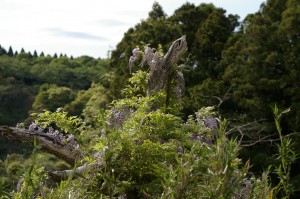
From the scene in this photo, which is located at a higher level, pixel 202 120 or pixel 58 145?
pixel 202 120

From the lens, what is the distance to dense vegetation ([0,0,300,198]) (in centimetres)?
374

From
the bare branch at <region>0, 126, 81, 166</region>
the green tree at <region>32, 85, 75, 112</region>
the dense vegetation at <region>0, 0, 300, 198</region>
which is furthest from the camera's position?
the green tree at <region>32, 85, 75, 112</region>

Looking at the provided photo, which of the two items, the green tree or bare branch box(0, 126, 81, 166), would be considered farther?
the green tree

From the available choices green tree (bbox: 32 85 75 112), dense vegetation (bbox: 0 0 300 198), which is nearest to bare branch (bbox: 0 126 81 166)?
dense vegetation (bbox: 0 0 300 198)

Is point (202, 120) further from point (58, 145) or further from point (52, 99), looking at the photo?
point (52, 99)

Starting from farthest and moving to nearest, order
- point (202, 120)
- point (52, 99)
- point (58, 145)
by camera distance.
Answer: point (52, 99)
point (202, 120)
point (58, 145)

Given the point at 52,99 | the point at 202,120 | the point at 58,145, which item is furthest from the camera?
the point at 52,99

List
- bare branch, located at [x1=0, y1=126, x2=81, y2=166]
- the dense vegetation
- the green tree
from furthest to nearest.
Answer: the green tree, bare branch, located at [x1=0, y1=126, x2=81, y2=166], the dense vegetation

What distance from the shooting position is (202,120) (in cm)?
692

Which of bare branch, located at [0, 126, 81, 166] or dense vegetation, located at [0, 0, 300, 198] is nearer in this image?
dense vegetation, located at [0, 0, 300, 198]

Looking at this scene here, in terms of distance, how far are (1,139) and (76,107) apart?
1065 centimetres

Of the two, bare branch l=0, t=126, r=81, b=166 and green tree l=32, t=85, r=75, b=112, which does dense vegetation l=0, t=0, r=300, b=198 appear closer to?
bare branch l=0, t=126, r=81, b=166

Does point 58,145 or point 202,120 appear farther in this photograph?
point 202,120

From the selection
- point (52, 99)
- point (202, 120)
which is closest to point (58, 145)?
point (202, 120)
